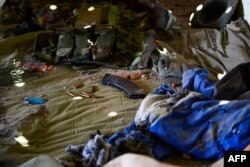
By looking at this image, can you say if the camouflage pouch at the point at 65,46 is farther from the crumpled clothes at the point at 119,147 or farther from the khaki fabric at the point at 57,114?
the crumpled clothes at the point at 119,147

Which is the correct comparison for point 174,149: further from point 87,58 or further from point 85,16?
point 85,16

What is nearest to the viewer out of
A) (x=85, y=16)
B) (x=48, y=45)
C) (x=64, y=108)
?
(x=64, y=108)

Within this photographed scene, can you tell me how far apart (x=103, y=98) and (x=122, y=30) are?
1.89 ft

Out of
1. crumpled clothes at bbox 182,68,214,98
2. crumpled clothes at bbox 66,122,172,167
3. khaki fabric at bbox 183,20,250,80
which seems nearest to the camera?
crumpled clothes at bbox 66,122,172,167

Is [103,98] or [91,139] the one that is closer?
[91,139]

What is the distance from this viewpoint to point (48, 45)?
207 cm

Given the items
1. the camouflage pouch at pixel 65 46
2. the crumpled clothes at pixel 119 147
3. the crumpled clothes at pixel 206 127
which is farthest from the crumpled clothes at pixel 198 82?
the camouflage pouch at pixel 65 46

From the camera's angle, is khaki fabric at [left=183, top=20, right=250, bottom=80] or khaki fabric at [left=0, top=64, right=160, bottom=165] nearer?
khaki fabric at [left=0, top=64, right=160, bottom=165]

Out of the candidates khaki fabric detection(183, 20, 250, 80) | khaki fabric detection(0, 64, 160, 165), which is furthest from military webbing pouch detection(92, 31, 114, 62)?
khaki fabric detection(183, 20, 250, 80)

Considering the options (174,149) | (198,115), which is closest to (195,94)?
(198,115)

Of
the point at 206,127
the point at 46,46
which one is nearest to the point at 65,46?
the point at 46,46

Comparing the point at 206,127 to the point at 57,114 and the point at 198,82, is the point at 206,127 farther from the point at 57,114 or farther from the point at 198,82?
the point at 57,114

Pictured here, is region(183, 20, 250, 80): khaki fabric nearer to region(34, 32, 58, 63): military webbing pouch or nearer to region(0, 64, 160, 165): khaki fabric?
region(0, 64, 160, 165): khaki fabric

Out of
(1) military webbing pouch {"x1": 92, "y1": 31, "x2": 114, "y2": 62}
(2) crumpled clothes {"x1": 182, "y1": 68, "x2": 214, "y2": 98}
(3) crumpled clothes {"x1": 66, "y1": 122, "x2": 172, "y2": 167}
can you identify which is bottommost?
(3) crumpled clothes {"x1": 66, "y1": 122, "x2": 172, "y2": 167}
